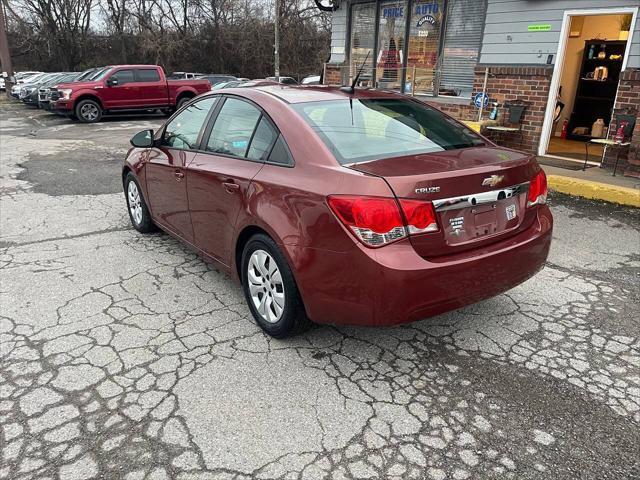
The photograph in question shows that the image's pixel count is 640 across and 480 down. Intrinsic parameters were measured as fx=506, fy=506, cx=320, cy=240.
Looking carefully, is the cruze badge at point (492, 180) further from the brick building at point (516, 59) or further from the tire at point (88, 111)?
the tire at point (88, 111)

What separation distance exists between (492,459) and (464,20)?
9199 millimetres

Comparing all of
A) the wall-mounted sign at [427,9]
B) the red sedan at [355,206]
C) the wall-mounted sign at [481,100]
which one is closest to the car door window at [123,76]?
the wall-mounted sign at [427,9]

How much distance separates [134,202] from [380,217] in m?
3.54

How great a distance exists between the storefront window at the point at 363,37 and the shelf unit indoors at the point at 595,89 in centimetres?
445

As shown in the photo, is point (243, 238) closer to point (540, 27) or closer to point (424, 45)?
point (540, 27)

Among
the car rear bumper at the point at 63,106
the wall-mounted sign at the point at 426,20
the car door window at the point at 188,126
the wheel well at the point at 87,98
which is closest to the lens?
the car door window at the point at 188,126

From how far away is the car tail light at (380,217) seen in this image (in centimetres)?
254

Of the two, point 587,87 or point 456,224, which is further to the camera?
point 587,87

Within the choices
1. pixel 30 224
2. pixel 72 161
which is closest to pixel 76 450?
pixel 30 224

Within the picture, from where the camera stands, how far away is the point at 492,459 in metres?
2.29

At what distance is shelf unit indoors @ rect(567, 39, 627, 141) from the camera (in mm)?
9750

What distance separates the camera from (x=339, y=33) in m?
12.2

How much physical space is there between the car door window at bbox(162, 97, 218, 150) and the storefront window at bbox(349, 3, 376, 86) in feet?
25.9

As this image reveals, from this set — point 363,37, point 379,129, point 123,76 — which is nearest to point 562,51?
point 363,37
